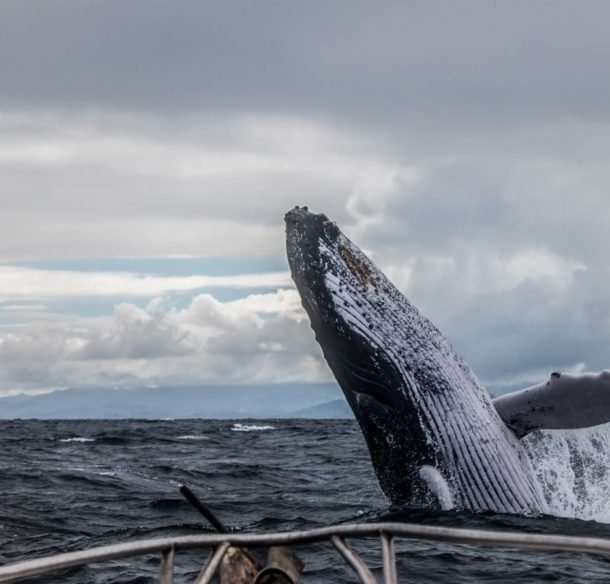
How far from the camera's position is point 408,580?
8.75 metres

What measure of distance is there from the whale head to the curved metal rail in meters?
4.81

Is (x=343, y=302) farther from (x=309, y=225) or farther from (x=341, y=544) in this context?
(x=341, y=544)

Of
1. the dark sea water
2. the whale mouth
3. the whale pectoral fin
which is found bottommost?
the dark sea water

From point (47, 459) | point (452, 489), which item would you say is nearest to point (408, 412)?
point (452, 489)

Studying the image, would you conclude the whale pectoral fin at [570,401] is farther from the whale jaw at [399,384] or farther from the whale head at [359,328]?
the whale head at [359,328]

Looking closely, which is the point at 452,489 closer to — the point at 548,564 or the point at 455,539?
the point at 548,564

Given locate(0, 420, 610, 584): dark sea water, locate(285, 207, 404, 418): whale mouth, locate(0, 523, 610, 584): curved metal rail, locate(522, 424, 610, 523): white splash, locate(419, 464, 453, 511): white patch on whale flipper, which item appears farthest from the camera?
locate(522, 424, 610, 523): white splash

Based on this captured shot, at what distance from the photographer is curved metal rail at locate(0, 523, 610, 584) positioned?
3.91 meters

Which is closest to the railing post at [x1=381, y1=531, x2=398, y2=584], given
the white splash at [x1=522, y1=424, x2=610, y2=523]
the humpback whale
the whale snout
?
the humpback whale

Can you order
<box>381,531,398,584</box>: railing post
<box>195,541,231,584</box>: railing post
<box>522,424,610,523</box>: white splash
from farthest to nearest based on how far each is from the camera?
<box>522,424,610,523</box>: white splash, <box>195,541,231,584</box>: railing post, <box>381,531,398,584</box>: railing post

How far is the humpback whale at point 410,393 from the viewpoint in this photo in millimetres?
9273

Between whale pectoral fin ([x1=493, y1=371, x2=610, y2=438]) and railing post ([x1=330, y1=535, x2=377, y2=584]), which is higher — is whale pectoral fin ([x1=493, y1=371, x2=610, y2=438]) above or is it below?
above

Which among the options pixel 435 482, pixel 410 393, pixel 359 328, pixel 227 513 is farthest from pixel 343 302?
pixel 227 513

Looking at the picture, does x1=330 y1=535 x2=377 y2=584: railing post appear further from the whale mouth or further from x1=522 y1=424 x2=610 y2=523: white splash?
x1=522 y1=424 x2=610 y2=523: white splash
